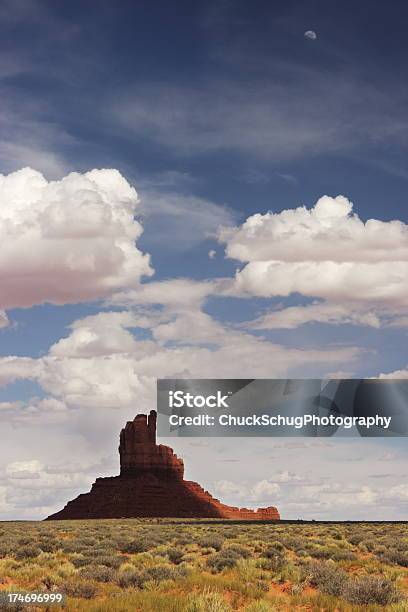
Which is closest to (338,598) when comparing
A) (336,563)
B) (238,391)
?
(336,563)

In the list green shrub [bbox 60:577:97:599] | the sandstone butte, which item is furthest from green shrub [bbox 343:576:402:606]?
the sandstone butte

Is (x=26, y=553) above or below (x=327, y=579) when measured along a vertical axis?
below

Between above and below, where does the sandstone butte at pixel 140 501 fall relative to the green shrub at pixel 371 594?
below

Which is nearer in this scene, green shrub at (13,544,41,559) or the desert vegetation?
the desert vegetation

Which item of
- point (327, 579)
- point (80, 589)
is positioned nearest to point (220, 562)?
point (327, 579)

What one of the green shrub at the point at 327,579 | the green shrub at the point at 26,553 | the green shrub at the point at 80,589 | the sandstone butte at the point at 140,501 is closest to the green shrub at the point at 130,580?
the green shrub at the point at 80,589

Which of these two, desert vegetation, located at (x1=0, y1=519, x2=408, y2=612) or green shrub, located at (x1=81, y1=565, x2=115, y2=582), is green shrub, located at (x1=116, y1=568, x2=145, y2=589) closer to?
desert vegetation, located at (x1=0, y1=519, x2=408, y2=612)

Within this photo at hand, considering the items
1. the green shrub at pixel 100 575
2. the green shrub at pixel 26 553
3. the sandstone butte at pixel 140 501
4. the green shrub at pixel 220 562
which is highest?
the green shrub at pixel 100 575

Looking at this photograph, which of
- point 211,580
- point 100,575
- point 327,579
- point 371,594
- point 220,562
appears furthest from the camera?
point 220,562

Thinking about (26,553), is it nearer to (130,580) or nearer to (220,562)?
(220,562)

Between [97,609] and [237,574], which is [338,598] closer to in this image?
[237,574]

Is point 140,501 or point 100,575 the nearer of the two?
point 100,575

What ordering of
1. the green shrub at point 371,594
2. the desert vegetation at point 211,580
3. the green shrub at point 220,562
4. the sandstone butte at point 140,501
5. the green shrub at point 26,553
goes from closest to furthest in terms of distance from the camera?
the desert vegetation at point 211,580, the green shrub at point 371,594, the green shrub at point 220,562, the green shrub at point 26,553, the sandstone butte at point 140,501

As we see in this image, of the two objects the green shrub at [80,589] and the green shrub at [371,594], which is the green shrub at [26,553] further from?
the green shrub at [371,594]
